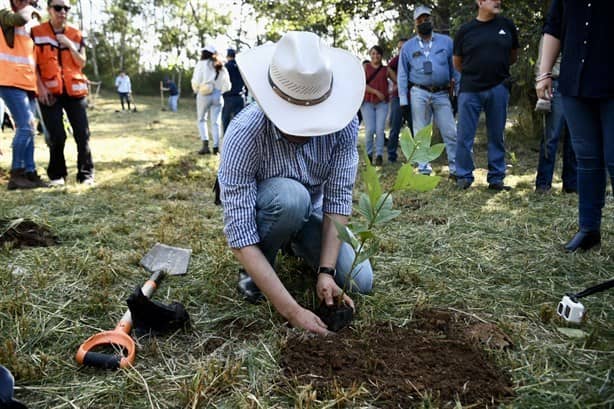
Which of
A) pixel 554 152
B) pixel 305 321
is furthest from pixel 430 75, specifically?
pixel 305 321

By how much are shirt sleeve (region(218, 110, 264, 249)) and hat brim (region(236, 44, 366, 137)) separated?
17 centimetres

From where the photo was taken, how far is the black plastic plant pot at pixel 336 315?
6.10 feet

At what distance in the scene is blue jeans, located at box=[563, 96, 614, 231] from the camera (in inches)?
94.3

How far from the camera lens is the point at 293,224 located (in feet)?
6.63

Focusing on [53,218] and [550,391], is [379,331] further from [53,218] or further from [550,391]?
[53,218]

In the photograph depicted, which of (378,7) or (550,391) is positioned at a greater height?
(378,7)

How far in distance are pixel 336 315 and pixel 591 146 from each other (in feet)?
5.74

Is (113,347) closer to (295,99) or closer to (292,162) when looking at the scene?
(292,162)

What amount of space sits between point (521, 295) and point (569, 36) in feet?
4.61

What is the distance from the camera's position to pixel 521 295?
2.21m

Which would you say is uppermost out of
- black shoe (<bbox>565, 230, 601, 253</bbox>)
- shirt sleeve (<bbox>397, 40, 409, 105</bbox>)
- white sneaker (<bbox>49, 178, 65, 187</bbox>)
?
shirt sleeve (<bbox>397, 40, 409, 105</bbox>)

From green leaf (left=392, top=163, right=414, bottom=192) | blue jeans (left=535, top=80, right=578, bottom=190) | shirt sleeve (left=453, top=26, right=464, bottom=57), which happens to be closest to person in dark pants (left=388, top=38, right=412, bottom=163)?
shirt sleeve (left=453, top=26, right=464, bottom=57)

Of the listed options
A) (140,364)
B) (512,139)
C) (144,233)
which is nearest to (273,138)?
(140,364)

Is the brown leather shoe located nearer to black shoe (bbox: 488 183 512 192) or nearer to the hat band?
the hat band
